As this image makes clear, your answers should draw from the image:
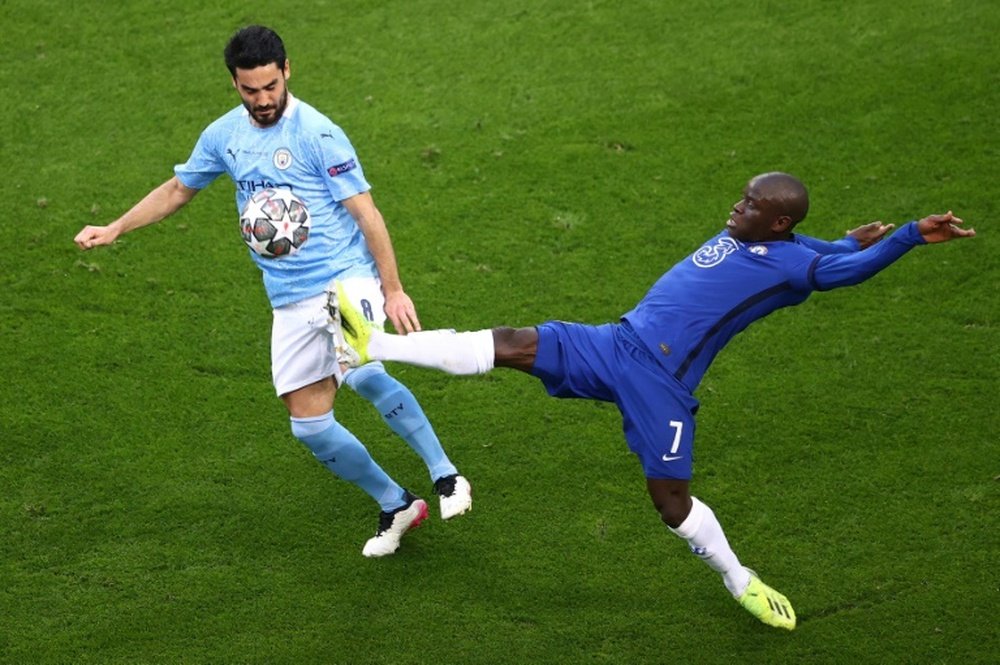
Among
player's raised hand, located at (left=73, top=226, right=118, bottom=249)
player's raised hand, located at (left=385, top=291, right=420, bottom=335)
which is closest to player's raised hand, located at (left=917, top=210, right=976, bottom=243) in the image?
player's raised hand, located at (left=385, top=291, right=420, bottom=335)

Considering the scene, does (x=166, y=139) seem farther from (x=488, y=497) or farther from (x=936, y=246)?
(x=936, y=246)

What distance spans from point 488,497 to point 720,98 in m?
3.40

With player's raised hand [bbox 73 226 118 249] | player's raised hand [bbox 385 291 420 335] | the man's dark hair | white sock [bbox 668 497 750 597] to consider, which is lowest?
white sock [bbox 668 497 750 597]

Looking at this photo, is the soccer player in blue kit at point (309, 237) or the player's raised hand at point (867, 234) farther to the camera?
the player's raised hand at point (867, 234)

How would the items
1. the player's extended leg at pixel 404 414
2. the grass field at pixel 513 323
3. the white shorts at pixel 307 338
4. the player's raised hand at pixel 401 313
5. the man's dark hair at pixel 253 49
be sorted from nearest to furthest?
the man's dark hair at pixel 253 49 < the player's raised hand at pixel 401 313 < the white shorts at pixel 307 338 < the grass field at pixel 513 323 < the player's extended leg at pixel 404 414

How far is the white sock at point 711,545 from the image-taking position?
475 cm

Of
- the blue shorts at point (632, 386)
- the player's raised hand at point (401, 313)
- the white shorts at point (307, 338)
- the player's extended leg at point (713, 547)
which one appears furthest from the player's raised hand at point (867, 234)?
the white shorts at point (307, 338)

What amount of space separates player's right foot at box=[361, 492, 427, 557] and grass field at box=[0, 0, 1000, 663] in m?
0.11

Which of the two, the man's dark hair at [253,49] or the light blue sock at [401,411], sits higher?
the man's dark hair at [253,49]

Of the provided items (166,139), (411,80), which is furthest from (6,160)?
(411,80)

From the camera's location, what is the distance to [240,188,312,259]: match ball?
484 centimetres

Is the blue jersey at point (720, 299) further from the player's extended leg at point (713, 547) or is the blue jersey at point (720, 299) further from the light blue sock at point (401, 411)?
the light blue sock at point (401, 411)

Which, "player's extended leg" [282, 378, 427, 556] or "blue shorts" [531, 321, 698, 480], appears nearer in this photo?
"blue shorts" [531, 321, 698, 480]

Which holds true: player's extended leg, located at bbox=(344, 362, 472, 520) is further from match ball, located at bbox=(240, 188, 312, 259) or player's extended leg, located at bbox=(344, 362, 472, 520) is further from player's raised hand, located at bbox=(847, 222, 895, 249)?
player's raised hand, located at bbox=(847, 222, 895, 249)
